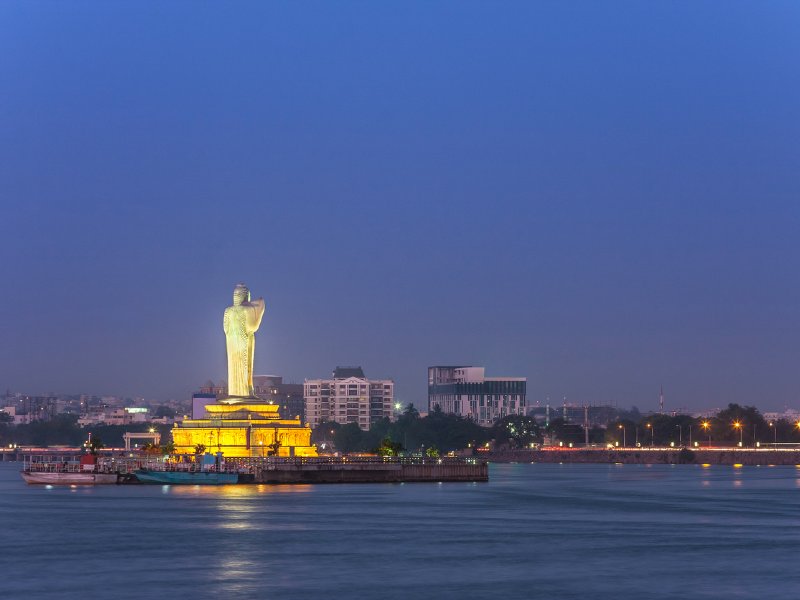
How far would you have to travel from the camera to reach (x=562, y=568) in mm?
46625

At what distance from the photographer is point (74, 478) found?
316 ft

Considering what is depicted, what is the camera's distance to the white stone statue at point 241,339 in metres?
111

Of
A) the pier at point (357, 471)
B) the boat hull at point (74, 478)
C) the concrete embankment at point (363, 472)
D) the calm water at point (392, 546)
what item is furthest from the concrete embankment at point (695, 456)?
the boat hull at point (74, 478)

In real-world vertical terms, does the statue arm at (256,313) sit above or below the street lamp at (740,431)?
above

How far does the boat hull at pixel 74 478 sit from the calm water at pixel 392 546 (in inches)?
440

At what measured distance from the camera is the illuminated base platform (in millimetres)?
107375

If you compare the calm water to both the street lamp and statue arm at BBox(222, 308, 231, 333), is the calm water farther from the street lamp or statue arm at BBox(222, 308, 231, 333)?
the street lamp

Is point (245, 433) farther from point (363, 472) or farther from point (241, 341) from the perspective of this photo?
point (363, 472)

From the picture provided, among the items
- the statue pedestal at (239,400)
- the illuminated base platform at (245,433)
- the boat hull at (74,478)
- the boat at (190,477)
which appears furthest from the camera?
the statue pedestal at (239,400)

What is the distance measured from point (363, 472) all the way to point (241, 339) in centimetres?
1836

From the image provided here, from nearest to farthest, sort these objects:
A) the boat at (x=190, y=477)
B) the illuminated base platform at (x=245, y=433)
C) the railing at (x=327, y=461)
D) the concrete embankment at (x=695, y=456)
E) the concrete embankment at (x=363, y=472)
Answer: the boat at (x=190, y=477) < the concrete embankment at (x=363, y=472) < the railing at (x=327, y=461) < the illuminated base platform at (x=245, y=433) < the concrete embankment at (x=695, y=456)

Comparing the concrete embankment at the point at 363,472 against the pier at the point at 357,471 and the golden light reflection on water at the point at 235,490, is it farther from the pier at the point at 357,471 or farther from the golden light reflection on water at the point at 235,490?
the golden light reflection on water at the point at 235,490

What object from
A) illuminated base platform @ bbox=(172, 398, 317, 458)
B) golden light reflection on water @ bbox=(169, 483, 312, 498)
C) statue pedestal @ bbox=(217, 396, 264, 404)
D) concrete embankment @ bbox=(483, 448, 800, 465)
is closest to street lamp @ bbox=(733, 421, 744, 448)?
concrete embankment @ bbox=(483, 448, 800, 465)

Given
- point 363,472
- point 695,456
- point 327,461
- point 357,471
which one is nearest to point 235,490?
point 357,471
